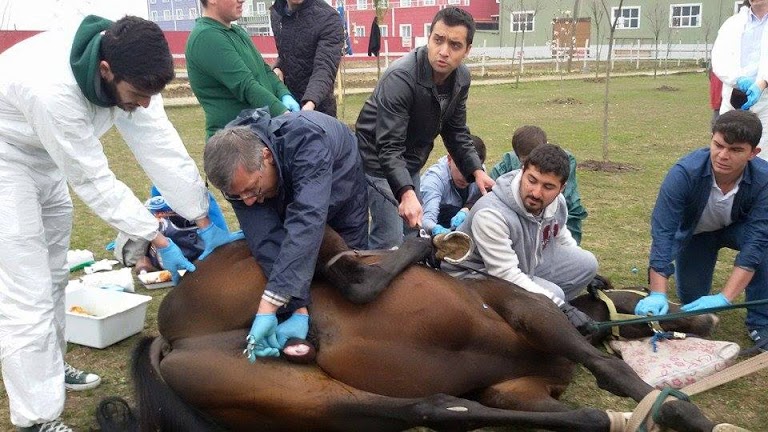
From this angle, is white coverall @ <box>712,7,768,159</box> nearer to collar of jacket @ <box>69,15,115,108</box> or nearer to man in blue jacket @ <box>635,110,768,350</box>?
man in blue jacket @ <box>635,110,768,350</box>

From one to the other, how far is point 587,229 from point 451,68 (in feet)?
8.51

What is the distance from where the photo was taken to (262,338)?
2334 mm

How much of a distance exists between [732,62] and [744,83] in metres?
0.30

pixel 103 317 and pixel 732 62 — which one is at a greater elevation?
pixel 732 62

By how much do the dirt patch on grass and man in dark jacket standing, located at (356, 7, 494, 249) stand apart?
4466 mm

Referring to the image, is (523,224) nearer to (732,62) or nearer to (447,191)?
(447,191)

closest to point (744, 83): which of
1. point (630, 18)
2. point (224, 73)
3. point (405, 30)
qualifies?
point (224, 73)

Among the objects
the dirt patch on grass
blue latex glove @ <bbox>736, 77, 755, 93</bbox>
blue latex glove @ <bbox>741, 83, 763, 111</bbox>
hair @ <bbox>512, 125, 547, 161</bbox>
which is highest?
blue latex glove @ <bbox>736, 77, 755, 93</bbox>

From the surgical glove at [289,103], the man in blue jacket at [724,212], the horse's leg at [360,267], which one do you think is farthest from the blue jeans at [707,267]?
the surgical glove at [289,103]

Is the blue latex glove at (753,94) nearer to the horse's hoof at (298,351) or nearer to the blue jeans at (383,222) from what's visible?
the blue jeans at (383,222)

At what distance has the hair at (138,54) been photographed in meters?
2.39

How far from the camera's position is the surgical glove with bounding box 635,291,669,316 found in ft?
10.8

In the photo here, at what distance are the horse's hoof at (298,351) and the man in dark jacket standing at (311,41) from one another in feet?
7.08

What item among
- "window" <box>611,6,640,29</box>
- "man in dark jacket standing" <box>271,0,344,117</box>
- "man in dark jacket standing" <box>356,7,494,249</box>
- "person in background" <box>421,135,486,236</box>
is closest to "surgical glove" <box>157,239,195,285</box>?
"man in dark jacket standing" <box>356,7,494,249</box>
